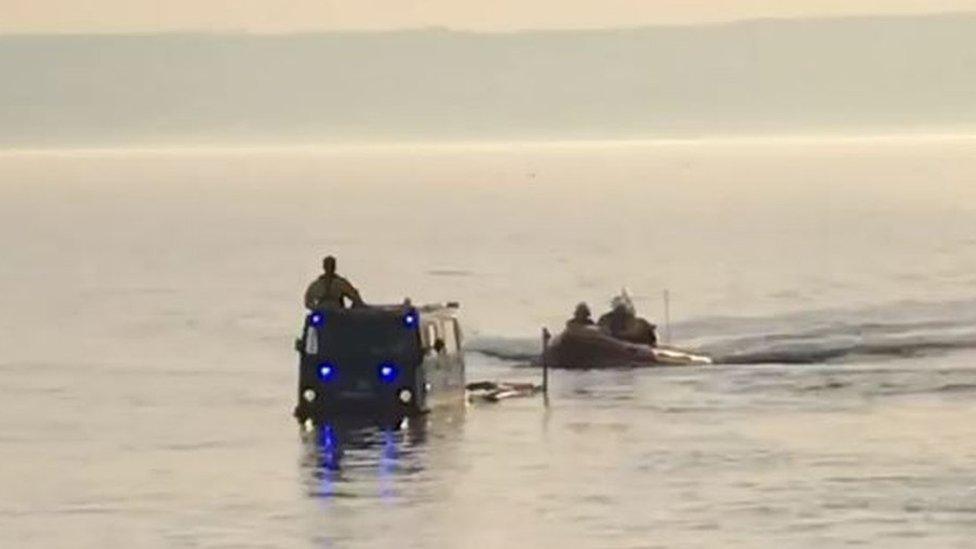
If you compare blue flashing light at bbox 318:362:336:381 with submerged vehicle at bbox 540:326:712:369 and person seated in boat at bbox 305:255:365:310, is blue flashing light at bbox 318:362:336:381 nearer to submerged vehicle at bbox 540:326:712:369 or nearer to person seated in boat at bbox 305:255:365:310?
person seated in boat at bbox 305:255:365:310

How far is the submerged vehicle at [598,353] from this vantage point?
67938mm

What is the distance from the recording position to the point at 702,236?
566ft

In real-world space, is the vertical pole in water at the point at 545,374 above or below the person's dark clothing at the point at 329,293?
below

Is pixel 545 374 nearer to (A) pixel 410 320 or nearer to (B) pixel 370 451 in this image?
(A) pixel 410 320

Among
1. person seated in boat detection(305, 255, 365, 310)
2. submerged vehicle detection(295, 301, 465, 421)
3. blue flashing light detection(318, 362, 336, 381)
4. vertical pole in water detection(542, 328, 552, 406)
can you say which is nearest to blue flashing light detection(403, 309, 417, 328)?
submerged vehicle detection(295, 301, 465, 421)

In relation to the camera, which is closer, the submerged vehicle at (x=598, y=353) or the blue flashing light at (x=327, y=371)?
the blue flashing light at (x=327, y=371)

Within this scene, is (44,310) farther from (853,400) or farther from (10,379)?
(853,400)

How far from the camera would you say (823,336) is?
7650 cm

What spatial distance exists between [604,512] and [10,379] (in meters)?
26.1

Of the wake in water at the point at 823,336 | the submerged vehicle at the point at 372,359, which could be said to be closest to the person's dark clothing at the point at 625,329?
the wake in water at the point at 823,336

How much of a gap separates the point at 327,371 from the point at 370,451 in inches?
85.7

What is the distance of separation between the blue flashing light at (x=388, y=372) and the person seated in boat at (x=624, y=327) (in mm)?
17035

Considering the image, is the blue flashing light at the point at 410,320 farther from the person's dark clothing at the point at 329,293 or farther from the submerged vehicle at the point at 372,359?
the person's dark clothing at the point at 329,293

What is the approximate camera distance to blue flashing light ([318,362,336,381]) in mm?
52156
